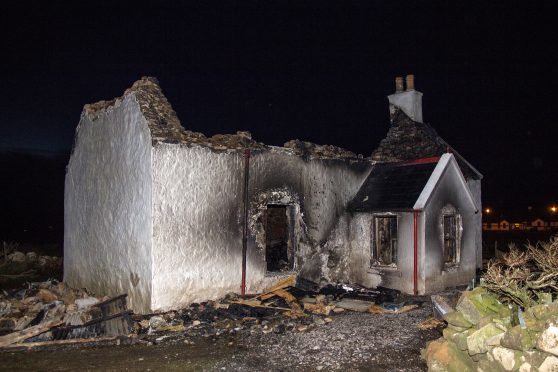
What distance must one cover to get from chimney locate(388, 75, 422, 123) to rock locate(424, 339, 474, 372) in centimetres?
1065

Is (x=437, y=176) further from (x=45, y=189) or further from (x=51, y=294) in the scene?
(x=45, y=189)

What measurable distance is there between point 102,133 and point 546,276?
10403mm

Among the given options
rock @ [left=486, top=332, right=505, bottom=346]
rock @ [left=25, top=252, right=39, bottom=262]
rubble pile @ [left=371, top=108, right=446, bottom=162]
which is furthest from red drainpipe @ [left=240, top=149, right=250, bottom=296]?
rock @ [left=25, top=252, right=39, bottom=262]

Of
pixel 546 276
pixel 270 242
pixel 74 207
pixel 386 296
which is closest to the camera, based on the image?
pixel 546 276

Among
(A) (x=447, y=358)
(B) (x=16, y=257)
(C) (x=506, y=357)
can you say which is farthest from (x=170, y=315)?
(B) (x=16, y=257)

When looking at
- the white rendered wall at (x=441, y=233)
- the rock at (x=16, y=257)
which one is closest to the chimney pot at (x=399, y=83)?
the white rendered wall at (x=441, y=233)

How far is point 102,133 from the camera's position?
37.3ft

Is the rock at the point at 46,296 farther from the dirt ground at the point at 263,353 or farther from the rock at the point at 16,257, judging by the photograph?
the rock at the point at 16,257

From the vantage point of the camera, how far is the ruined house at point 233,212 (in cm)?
950

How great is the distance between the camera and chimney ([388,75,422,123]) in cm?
1540

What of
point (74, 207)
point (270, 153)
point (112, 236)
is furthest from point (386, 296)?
point (74, 207)

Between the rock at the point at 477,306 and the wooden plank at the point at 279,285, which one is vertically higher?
the rock at the point at 477,306

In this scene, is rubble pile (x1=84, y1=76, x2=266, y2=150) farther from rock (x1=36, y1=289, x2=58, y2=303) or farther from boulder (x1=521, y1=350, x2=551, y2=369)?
boulder (x1=521, y1=350, x2=551, y2=369)

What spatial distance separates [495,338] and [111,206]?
8.93 m
